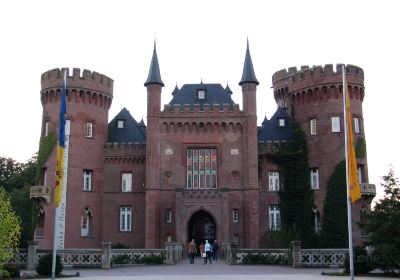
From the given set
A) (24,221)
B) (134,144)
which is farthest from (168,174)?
(24,221)

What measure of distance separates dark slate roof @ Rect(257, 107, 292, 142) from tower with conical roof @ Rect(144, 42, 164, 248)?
33.0 ft

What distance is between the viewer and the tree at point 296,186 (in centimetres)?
4750

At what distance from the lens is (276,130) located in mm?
52844

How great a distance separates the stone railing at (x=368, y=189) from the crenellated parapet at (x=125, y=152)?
19.6 meters

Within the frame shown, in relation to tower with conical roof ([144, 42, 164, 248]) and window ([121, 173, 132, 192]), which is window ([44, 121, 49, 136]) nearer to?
window ([121, 173, 132, 192])

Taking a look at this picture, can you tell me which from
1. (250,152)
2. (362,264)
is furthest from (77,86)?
(362,264)

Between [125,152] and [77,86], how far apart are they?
293 inches

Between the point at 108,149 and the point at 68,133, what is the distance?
4270 millimetres

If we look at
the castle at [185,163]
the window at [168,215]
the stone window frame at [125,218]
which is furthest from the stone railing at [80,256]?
the stone window frame at [125,218]

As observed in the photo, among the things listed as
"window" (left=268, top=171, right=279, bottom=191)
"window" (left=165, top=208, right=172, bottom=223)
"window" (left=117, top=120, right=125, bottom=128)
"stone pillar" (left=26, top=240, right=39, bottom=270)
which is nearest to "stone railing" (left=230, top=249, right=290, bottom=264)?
"window" (left=165, top=208, right=172, bottom=223)

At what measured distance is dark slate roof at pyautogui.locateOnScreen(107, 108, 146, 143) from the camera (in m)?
53.2

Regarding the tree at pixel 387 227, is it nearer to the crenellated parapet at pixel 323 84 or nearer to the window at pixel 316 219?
the window at pixel 316 219

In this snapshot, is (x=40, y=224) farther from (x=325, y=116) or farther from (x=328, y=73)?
(x=328, y=73)

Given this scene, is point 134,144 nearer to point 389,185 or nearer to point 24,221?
point 24,221
